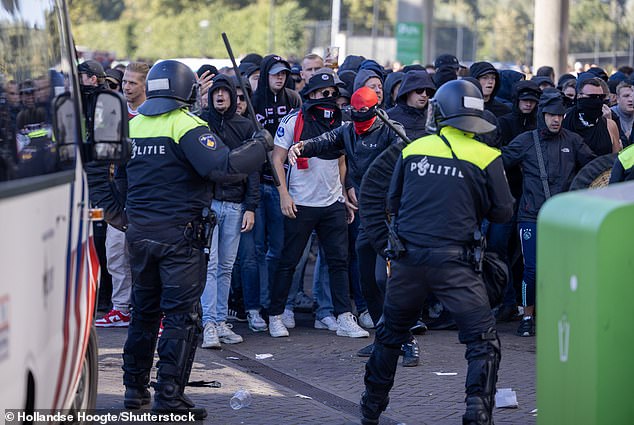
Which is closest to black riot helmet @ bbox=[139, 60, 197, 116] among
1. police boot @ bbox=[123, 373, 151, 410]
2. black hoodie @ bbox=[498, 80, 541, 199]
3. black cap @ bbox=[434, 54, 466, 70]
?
police boot @ bbox=[123, 373, 151, 410]

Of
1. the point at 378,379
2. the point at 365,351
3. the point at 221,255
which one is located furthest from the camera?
the point at 221,255

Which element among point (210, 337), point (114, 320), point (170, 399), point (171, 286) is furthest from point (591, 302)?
point (114, 320)

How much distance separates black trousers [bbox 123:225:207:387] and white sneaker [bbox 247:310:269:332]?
2.96m

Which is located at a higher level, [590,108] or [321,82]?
[321,82]

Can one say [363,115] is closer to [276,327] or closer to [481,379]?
[276,327]

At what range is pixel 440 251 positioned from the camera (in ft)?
20.4

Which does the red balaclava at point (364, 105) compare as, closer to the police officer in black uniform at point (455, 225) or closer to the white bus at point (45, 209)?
the police officer in black uniform at point (455, 225)

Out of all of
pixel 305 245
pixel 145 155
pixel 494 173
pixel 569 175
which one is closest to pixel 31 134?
pixel 145 155

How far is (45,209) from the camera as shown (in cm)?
457

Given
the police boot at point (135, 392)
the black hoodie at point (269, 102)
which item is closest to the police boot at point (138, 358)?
the police boot at point (135, 392)

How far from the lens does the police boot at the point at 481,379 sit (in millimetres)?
6148

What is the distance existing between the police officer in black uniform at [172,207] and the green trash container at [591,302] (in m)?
2.26

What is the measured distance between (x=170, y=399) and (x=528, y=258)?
3.97m

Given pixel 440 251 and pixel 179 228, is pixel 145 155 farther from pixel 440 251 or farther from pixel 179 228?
pixel 440 251
